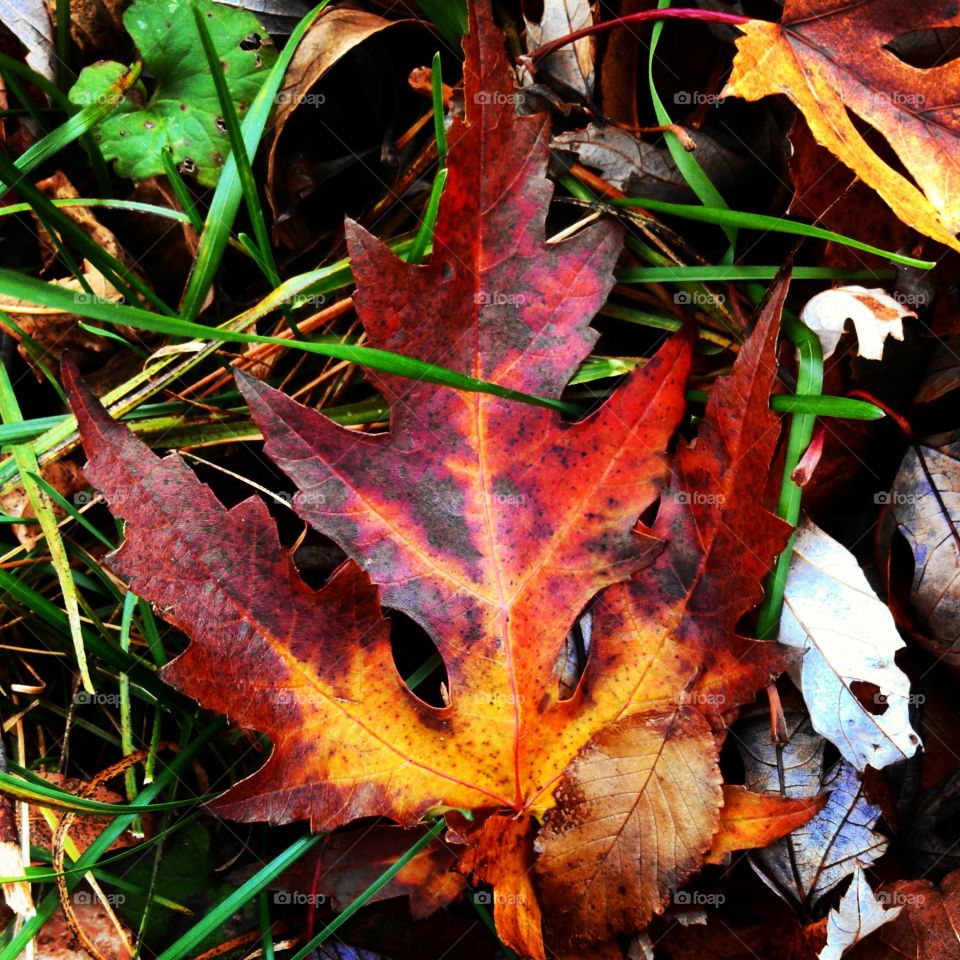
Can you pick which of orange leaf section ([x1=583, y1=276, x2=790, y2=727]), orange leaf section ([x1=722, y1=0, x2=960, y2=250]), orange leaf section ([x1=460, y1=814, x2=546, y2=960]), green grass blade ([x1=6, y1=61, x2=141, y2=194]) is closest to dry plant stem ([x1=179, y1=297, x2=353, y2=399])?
green grass blade ([x1=6, y1=61, x2=141, y2=194])

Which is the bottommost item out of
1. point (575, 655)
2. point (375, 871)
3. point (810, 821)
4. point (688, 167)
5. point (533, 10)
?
point (810, 821)

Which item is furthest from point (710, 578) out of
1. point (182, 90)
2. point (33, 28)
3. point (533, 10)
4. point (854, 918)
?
point (33, 28)

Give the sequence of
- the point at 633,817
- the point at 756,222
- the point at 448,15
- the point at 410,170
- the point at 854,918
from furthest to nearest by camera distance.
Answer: the point at 410,170 → the point at 448,15 → the point at 756,222 → the point at 854,918 → the point at 633,817

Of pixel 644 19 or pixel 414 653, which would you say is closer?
pixel 644 19

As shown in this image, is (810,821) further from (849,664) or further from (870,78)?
(870,78)

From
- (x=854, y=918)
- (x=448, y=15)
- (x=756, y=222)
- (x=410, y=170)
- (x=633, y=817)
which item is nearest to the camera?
(x=633, y=817)

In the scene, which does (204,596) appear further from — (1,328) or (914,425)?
(914,425)
